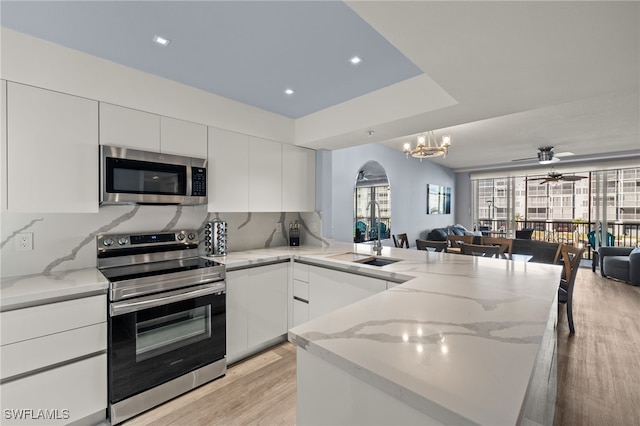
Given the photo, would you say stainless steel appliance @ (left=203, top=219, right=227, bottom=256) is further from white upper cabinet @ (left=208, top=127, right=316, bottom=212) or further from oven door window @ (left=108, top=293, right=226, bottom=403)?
oven door window @ (left=108, top=293, right=226, bottom=403)

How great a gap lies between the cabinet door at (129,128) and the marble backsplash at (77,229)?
1.88ft

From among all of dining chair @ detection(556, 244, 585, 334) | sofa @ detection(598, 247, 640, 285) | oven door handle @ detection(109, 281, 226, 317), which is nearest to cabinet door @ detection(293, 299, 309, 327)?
oven door handle @ detection(109, 281, 226, 317)

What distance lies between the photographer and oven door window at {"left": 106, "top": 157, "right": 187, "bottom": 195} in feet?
6.82

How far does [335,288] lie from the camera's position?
8.31ft

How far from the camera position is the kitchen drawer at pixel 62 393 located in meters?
1.54

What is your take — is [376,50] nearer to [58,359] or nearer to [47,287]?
[47,287]

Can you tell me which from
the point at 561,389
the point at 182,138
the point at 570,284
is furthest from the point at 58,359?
the point at 570,284

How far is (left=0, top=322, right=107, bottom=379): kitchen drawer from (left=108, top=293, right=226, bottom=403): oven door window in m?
0.09

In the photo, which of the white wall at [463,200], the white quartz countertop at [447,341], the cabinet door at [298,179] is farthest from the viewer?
the white wall at [463,200]

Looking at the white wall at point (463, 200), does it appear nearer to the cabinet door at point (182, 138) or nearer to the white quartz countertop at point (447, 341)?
the white quartz countertop at point (447, 341)

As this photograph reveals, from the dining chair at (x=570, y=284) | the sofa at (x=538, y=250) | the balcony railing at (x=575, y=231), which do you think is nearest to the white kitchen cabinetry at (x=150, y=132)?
the dining chair at (x=570, y=284)

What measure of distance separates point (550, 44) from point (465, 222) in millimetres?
8363

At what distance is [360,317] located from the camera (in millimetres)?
1188

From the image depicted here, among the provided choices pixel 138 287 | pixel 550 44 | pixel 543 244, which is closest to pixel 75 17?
pixel 138 287
